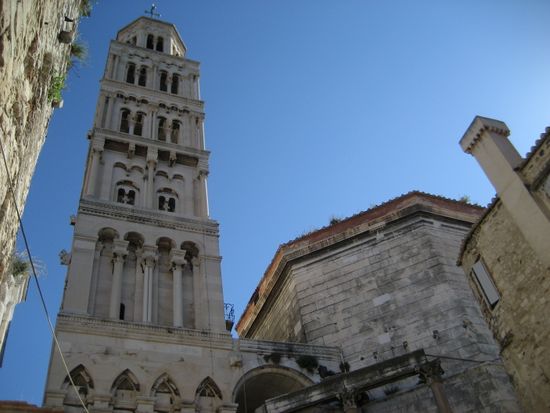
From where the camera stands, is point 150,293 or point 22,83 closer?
point 22,83

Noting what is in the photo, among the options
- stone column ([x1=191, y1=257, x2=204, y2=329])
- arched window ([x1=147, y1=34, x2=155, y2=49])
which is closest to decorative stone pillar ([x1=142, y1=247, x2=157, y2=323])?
stone column ([x1=191, y1=257, x2=204, y2=329])

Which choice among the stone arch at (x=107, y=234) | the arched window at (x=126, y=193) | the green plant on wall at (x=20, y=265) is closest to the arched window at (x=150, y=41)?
the arched window at (x=126, y=193)

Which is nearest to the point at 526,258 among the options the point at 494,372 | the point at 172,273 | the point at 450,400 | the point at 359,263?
the point at 494,372

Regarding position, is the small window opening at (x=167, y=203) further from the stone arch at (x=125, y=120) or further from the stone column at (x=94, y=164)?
the stone arch at (x=125, y=120)

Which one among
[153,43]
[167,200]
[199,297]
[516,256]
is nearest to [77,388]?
[199,297]

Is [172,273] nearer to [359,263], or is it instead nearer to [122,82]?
[359,263]

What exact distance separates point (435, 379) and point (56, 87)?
32.4ft

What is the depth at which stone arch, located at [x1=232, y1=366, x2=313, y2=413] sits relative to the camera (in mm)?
14508

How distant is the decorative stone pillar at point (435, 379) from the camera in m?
12.3

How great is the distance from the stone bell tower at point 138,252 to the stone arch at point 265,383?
130 centimetres

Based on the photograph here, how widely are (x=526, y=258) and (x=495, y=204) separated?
1.52 meters

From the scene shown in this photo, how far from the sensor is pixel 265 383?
50.0 ft

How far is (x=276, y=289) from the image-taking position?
2002 centimetres

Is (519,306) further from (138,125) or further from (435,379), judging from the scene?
(138,125)
